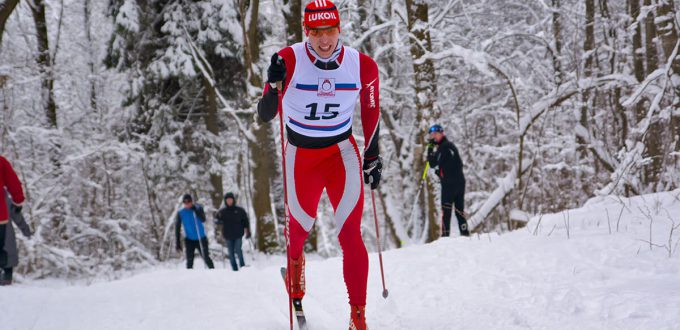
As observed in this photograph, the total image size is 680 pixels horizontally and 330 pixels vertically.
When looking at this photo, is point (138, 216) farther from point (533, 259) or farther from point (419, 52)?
A: point (533, 259)

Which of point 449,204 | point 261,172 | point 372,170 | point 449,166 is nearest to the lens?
point 372,170

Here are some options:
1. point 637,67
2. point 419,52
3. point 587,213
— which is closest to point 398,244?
point 419,52

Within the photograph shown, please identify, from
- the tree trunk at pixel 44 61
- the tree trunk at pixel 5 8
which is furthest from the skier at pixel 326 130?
the tree trunk at pixel 44 61

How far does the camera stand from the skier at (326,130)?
335 cm

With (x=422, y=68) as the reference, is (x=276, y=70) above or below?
below

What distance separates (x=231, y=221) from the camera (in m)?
10.5

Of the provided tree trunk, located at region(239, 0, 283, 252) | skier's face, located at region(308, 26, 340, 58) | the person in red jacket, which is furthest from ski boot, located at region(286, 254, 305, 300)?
tree trunk, located at region(239, 0, 283, 252)

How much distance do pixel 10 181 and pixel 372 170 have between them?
5326 millimetres

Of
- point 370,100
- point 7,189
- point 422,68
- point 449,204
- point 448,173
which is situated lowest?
point 449,204

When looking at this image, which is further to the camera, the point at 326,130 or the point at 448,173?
the point at 448,173

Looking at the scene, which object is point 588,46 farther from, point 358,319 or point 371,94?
point 358,319

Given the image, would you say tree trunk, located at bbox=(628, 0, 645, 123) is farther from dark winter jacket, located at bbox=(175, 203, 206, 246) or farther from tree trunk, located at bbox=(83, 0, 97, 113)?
tree trunk, located at bbox=(83, 0, 97, 113)

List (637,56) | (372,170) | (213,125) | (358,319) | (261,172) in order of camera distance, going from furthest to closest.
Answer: (213,125) < (261,172) < (637,56) < (372,170) < (358,319)

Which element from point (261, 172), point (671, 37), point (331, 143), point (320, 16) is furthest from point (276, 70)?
point (261, 172)
